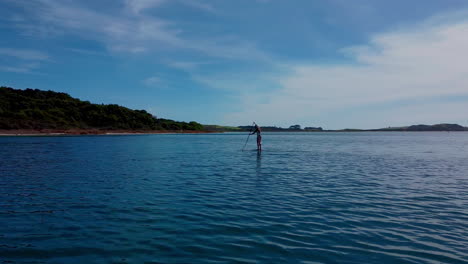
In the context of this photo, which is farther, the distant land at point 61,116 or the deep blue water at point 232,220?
the distant land at point 61,116

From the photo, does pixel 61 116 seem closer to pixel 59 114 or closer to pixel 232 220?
pixel 59 114

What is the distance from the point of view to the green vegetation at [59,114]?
11350 cm

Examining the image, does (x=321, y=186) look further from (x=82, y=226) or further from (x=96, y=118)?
(x=96, y=118)

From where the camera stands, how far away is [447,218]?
11031mm

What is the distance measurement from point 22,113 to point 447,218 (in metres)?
138

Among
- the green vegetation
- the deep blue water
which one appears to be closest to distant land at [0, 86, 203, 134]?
the green vegetation

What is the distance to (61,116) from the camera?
5325 inches

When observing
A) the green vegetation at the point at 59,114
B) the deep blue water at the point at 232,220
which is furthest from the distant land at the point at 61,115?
the deep blue water at the point at 232,220

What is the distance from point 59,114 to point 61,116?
1.49 meters

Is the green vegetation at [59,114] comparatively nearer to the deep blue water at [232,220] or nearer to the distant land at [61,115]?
the distant land at [61,115]

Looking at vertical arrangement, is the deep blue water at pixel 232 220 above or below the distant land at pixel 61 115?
below

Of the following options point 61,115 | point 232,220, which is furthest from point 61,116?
point 232,220

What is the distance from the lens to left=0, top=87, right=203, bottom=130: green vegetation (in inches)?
4469

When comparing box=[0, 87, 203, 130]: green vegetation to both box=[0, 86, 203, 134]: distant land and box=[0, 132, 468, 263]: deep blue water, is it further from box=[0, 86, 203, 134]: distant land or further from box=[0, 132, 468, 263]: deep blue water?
box=[0, 132, 468, 263]: deep blue water
